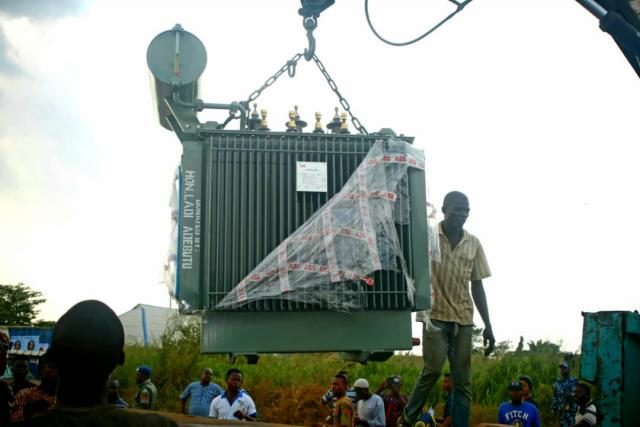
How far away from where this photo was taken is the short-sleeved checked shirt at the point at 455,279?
16.7ft

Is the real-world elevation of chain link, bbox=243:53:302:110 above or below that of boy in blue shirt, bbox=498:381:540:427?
above

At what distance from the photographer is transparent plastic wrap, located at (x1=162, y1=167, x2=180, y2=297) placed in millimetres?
4113

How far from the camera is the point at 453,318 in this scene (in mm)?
5066

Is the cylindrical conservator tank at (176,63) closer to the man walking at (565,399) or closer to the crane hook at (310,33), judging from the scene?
the crane hook at (310,33)

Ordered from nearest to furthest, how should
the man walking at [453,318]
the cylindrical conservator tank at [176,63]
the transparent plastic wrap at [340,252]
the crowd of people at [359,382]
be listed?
1. the crowd of people at [359,382]
2. the transparent plastic wrap at [340,252]
3. the cylindrical conservator tank at [176,63]
4. the man walking at [453,318]

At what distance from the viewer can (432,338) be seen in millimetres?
5020

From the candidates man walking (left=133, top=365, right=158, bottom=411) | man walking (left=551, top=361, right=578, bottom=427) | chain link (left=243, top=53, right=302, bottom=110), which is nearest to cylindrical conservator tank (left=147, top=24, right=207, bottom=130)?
chain link (left=243, top=53, right=302, bottom=110)

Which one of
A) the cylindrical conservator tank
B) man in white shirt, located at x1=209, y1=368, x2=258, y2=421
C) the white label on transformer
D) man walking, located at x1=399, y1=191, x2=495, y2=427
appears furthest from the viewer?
man in white shirt, located at x1=209, y1=368, x2=258, y2=421

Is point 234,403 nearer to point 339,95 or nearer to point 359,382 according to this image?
point 359,382

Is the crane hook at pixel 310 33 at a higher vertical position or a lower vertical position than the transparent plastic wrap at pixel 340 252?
higher

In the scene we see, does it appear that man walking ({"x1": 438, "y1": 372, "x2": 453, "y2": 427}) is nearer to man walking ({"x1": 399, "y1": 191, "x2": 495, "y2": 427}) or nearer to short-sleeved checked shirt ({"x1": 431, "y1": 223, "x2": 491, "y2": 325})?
man walking ({"x1": 399, "y1": 191, "x2": 495, "y2": 427})

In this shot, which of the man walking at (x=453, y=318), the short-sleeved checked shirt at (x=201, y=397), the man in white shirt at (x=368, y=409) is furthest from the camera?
the short-sleeved checked shirt at (x=201, y=397)

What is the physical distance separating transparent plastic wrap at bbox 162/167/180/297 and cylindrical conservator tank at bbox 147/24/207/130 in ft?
1.72

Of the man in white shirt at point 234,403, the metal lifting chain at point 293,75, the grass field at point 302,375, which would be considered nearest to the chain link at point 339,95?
the metal lifting chain at point 293,75
